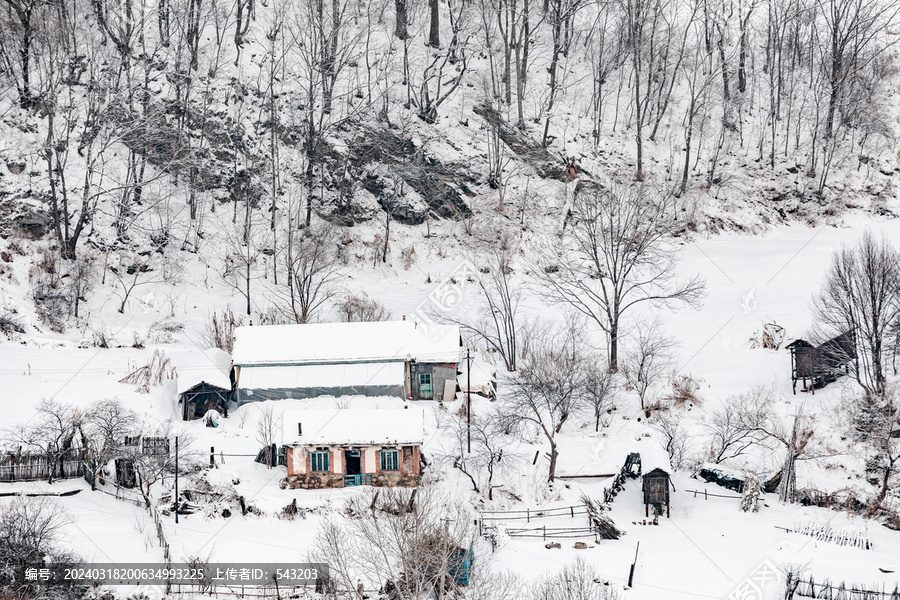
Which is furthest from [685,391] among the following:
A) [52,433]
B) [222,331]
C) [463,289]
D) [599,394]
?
[52,433]

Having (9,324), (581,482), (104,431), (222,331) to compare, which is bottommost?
(581,482)

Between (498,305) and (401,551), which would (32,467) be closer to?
(401,551)

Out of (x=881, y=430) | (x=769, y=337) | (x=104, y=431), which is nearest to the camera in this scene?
(x=104, y=431)

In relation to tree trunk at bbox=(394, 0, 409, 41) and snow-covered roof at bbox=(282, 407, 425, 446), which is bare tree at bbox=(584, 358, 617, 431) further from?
tree trunk at bbox=(394, 0, 409, 41)

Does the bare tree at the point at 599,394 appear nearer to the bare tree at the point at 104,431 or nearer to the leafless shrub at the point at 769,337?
the leafless shrub at the point at 769,337

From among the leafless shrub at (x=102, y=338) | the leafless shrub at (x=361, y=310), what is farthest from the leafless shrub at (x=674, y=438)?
the leafless shrub at (x=102, y=338)
